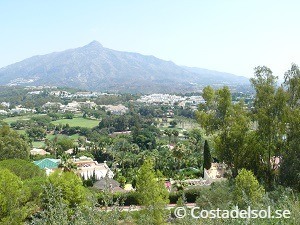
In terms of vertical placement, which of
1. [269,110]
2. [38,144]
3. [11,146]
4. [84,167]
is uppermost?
[269,110]

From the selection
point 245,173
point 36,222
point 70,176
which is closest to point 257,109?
point 245,173

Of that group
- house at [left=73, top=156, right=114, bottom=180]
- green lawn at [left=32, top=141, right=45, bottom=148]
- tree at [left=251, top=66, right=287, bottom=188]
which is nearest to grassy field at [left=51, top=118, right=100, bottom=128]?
green lawn at [left=32, top=141, right=45, bottom=148]

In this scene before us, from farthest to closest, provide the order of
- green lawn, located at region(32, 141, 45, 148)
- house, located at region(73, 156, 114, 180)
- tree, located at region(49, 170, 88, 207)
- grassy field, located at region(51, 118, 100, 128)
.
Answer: grassy field, located at region(51, 118, 100, 128)
green lawn, located at region(32, 141, 45, 148)
house, located at region(73, 156, 114, 180)
tree, located at region(49, 170, 88, 207)

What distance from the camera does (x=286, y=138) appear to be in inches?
473

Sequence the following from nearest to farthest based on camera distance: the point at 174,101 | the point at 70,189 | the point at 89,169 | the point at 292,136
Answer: the point at 292,136 → the point at 70,189 → the point at 89,169 → the point at 174,101

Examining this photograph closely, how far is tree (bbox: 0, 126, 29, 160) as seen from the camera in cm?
2473

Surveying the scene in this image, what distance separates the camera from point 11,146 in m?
24.9

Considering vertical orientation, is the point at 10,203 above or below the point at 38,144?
above

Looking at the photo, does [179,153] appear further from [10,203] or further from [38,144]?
[38,144]

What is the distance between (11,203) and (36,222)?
6.74m

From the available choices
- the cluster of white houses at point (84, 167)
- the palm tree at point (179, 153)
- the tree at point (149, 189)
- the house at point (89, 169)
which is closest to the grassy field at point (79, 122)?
the house at point (89, 169)

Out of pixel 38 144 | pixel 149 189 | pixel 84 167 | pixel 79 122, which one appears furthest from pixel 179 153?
pixel 79 122

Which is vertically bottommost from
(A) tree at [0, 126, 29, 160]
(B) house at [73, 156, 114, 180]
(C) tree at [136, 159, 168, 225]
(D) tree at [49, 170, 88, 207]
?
(B) house at [73, 156, 114, 180]

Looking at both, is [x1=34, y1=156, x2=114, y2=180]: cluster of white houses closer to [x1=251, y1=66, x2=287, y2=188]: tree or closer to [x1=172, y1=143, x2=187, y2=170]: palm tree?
[x1=172, y1=143, x2=187, y2=170]: palm tree
